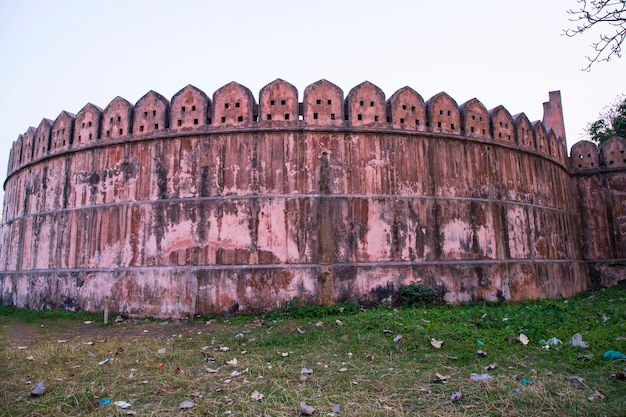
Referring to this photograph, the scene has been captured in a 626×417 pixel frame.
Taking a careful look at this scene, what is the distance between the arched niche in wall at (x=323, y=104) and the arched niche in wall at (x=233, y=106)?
1.03 metres

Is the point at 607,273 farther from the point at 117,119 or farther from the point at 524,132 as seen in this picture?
the point at 117,119

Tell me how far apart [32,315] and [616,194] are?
13.4m

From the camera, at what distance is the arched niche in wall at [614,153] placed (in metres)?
11.0

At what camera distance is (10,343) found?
593 centimetres

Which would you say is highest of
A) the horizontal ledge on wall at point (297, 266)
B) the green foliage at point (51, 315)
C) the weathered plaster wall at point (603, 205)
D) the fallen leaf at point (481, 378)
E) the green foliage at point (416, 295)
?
the weathered plaster wall at point (603, 205)

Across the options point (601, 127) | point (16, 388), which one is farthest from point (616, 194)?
point (16, 388)

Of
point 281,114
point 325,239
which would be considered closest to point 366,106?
point 281,114

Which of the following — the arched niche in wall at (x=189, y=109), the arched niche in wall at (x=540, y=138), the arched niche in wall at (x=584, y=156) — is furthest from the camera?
the arched niche in wall at (x=584, y=156)

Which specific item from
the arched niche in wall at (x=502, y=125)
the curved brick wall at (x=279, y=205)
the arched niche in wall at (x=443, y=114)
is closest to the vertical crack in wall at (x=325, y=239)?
the curved brick wall at (x=279, y=205)

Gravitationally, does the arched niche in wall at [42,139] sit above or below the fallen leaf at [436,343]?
above

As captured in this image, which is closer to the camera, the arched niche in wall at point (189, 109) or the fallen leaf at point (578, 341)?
the fallen leaf at point (578, 341)

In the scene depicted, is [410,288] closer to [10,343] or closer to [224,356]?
[224,356]

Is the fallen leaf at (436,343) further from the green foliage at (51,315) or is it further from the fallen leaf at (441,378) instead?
the green foliage at (51,315)

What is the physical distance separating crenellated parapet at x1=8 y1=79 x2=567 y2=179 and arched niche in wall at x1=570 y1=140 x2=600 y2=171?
11.0 feet
